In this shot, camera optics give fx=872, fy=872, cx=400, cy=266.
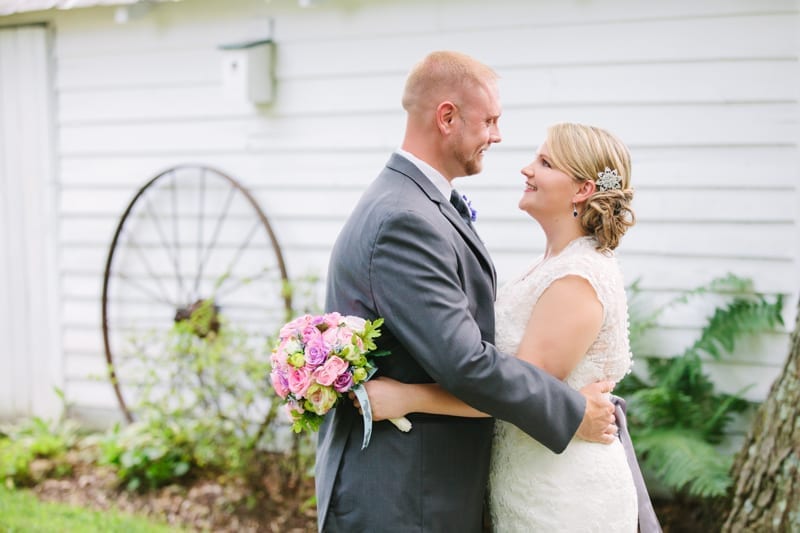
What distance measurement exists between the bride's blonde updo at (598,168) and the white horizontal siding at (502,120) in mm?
2139

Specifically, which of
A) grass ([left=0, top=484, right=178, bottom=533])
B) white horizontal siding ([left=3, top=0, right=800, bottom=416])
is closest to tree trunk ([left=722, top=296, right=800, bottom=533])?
white horizontal siding ([left=3, top=0, right=800, bottom=416])

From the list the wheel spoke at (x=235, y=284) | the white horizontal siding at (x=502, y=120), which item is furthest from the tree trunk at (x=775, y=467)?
the wheel spoke at (x=235, y=284)

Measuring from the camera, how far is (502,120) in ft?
16.1

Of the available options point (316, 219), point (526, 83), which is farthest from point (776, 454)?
point (316, 219)

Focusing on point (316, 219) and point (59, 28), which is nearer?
point (316, 219)

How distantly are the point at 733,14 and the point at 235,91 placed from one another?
2.87 meters

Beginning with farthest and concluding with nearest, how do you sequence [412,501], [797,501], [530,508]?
[797,501] → [530,508] → [412,501]

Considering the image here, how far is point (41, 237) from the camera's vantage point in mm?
6355

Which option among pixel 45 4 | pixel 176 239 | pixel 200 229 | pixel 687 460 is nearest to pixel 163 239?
pixel 176 239

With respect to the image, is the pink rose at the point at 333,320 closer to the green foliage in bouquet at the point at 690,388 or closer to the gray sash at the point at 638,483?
the gray sash at the point at 638,483

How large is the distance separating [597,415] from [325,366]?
804 mm

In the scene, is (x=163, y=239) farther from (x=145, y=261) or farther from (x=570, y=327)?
(x=570, y=327)

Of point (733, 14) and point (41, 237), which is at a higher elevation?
point (733, 14)

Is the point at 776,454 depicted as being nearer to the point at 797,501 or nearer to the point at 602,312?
the point at 797,501
